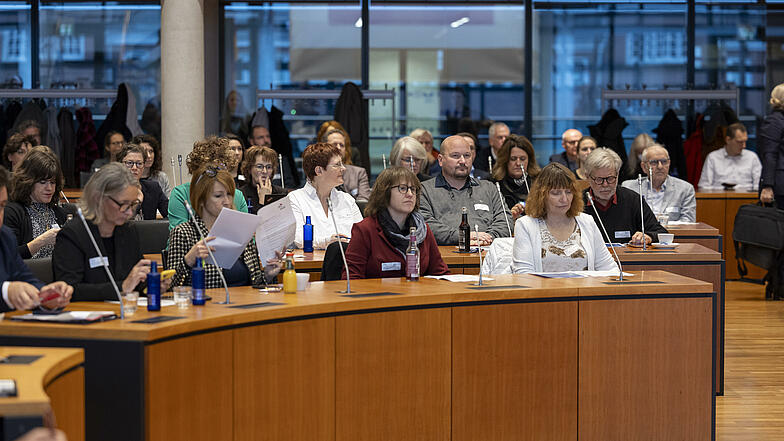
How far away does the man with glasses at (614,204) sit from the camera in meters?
6.02

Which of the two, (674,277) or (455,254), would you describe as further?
(455,254)

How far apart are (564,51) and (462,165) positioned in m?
6.13

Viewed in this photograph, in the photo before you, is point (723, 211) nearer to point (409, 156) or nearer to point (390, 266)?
point (409, 156)

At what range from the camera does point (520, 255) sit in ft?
15.8

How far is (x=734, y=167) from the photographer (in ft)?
33.7

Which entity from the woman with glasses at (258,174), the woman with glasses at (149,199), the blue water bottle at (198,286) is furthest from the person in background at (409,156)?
the blue water bottle at (198,286)

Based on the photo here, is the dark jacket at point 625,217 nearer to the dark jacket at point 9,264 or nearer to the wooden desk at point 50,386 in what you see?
the dark jacket at point 9,264

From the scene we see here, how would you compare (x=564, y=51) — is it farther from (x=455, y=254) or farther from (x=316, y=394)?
(x=316, y=394)

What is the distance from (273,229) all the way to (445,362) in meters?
1.14

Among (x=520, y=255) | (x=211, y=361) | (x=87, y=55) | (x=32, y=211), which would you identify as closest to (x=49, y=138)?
(x=87, y=55)

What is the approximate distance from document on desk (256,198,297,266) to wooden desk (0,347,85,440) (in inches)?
64.8

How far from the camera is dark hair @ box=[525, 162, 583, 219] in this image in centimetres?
477

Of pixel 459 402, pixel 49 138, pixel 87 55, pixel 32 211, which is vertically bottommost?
pixel 459 402

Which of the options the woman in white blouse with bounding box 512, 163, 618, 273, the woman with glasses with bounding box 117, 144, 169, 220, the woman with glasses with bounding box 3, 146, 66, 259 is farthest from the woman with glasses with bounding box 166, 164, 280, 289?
the woman with glasses with bounding box 117, 144, 169, 220
